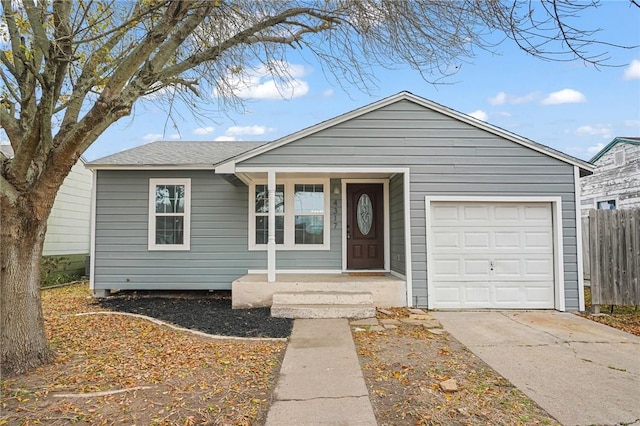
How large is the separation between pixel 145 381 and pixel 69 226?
1045cm

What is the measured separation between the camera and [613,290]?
22.2ft

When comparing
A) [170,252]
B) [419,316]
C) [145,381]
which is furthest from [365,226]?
[145,381]

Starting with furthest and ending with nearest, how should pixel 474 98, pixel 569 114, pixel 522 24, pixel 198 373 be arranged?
1. pixel 569 114
2. pixel 474 98
3. pixel 198 373
4. pixel 522 24

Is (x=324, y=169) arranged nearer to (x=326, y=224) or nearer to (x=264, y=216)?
(x=326, y=224)

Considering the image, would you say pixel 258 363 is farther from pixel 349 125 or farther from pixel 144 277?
pixel 144 277

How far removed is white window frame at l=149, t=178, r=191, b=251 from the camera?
8516 mm

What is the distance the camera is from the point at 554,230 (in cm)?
705

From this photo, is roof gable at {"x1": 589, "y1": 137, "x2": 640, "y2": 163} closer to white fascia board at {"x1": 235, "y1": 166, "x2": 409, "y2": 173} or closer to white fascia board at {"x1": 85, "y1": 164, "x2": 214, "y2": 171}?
white fascia board at {"x1": 235, "y1": 166, "x2": 409, "y2": 173}

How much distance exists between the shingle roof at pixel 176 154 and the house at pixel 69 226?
250 centimetres

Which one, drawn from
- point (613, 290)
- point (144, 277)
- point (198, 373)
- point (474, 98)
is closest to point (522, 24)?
point (474, 98)

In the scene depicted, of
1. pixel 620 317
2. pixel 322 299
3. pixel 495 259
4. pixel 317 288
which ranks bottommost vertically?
pixel 620 317

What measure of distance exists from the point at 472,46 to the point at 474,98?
93.6 inches

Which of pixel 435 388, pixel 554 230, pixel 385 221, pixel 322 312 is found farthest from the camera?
pixel 385 221

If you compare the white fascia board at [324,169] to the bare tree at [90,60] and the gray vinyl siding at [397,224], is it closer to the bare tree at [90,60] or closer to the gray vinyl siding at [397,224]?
the gray vinyl siding at [397,224]
